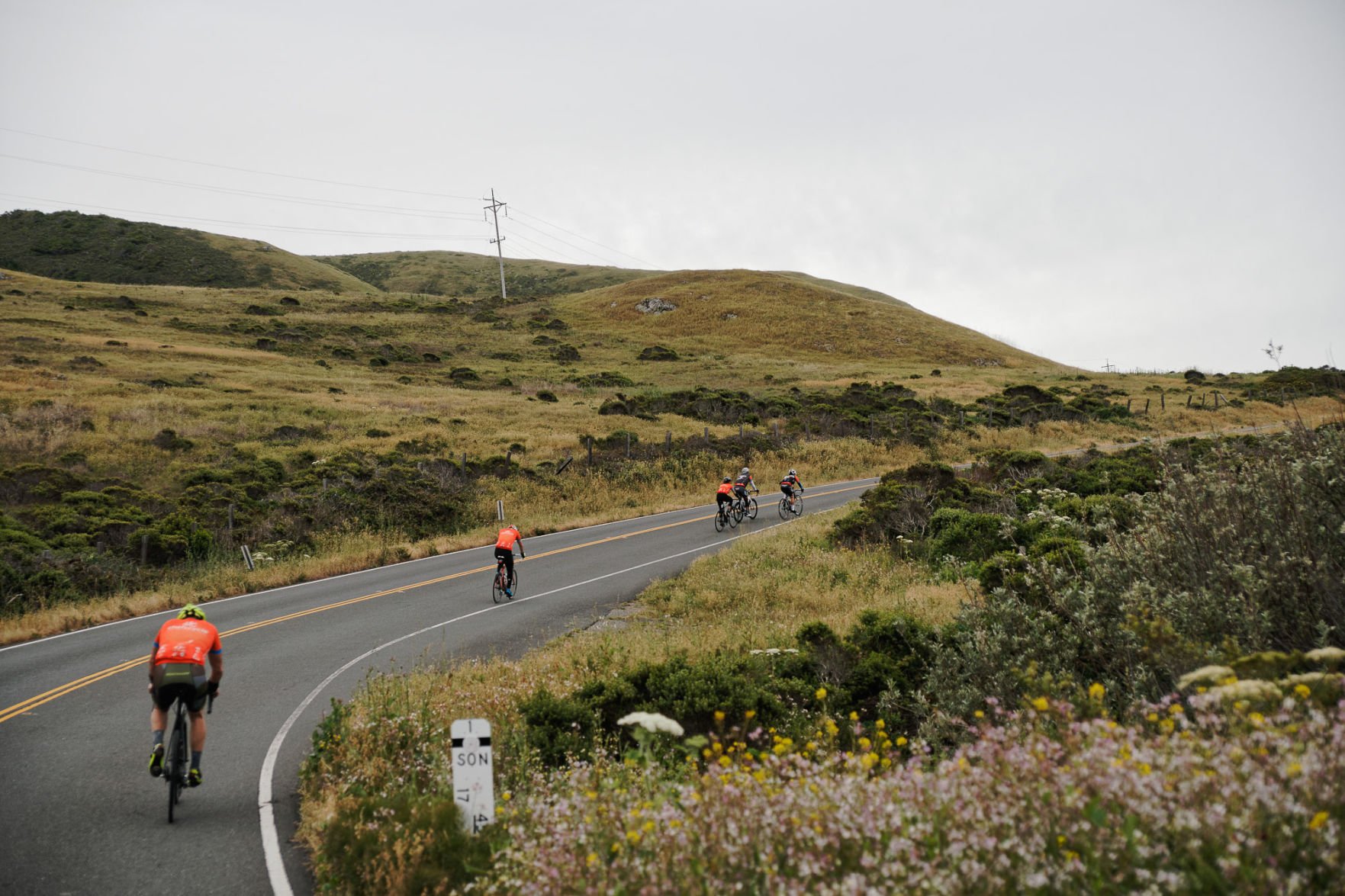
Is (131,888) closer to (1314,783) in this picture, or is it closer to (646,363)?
(1314,783)

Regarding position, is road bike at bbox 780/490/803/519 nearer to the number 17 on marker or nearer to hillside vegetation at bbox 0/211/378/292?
the number 17 on marker

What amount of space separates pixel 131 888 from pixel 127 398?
38.2 meters

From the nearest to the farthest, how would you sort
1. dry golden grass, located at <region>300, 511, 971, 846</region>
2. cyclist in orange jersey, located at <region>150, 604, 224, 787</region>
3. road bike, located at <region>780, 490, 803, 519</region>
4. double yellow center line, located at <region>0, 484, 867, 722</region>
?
cyclist in orange jersey, located at <region>150, 604, 224, 787</region>
dry golden grass, located at <region>300, 511, 971, 846</region>
double yellow center line, located at <region>0, 484, 867, 722</region>
road bike, located at <region>780, 490, 803, 519</region>

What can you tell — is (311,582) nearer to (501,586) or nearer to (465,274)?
(501,586)

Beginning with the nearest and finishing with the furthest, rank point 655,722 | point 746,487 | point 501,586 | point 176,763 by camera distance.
A: point 655,722
point 176,763
point 501,586
point 746,487

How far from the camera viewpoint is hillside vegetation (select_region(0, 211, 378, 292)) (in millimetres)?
106688

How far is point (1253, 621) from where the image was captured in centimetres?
509

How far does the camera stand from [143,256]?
112 metres

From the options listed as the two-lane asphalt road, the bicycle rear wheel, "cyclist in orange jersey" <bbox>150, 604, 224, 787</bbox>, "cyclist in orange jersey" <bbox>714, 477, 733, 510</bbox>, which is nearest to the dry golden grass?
the two-lane asphalt road

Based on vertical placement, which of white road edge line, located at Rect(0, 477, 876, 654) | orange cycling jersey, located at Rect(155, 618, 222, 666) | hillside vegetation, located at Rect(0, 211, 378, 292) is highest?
hillside vegetation, located at Rect(0, 211, 378, 292)

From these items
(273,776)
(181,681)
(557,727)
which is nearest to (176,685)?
(181,681)

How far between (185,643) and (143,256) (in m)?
132

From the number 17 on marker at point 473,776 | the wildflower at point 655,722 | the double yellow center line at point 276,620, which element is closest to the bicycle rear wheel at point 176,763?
the number 17 on marker at point 473,776

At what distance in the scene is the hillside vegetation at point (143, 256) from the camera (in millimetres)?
106688
